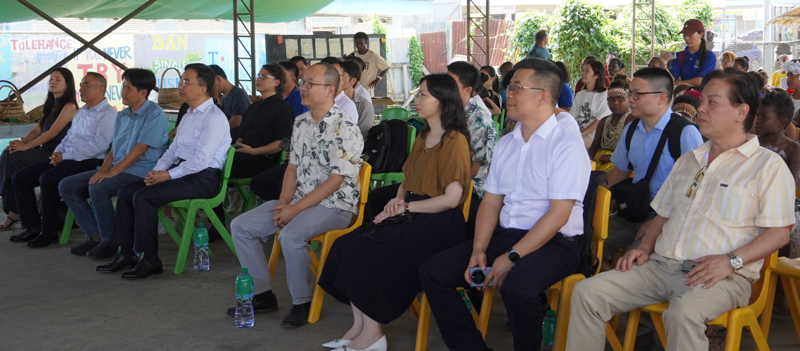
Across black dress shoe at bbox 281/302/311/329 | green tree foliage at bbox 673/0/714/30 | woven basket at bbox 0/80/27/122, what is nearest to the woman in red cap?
black dress shoe at bbox 281/302/311/329

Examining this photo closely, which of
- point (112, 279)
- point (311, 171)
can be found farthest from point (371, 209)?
point (112, 279)

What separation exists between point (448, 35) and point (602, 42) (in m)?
6.19

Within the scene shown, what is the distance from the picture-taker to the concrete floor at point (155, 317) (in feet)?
10.2

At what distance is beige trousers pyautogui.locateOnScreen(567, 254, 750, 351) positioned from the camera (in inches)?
84.9

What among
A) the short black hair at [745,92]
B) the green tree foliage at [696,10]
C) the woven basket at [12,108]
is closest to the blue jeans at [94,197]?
the woven basket at [12,108]

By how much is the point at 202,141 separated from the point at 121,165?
2.16 ft

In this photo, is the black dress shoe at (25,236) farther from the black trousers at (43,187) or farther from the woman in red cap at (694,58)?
the woman in red cap at (694,58)

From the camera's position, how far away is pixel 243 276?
3.32 metres

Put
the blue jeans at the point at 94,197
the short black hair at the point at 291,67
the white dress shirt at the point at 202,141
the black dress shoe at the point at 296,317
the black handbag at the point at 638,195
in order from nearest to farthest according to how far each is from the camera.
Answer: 1. the black handbag at the point at 638,195
2. the black dress shoe at the point at 296,317
3. the white dress shirt at the point at 202,141
4. the blue jeans at the point at 94,197
5. the short black hair at the point at 291,67

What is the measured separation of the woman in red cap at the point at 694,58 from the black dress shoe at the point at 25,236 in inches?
218

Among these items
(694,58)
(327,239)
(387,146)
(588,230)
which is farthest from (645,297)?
(694,58)

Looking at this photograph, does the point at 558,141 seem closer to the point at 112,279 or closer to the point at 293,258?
the point at 293,258

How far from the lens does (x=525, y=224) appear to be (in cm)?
265

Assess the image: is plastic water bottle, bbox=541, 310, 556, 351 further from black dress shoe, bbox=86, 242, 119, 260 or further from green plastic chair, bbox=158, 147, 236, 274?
black dress shoe, bbox=86, 242, 119, 260
